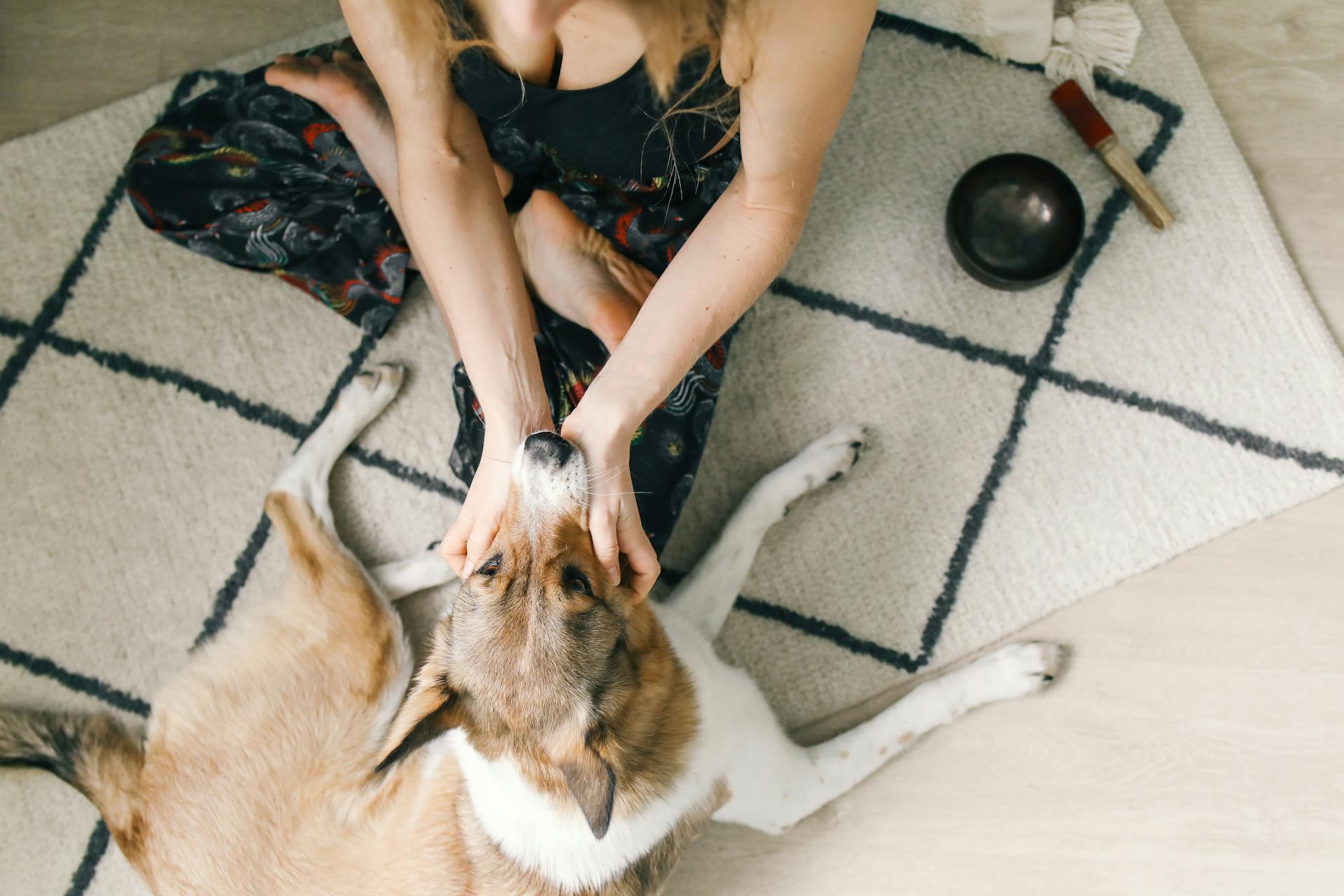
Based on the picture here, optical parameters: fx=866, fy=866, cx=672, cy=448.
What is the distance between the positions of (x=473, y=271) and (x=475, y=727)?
0.68 m

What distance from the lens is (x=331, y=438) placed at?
5.85ft

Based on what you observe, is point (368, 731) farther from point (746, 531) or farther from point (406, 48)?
point (406, 48)

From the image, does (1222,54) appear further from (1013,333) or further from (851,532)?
(851,532)

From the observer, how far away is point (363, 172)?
161cm

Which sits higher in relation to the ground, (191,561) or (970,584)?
(191,561)

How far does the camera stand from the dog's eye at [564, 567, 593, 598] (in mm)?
1226

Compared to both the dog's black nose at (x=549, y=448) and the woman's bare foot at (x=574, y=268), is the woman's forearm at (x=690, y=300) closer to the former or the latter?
the dog's black nose at (x=549, y=448)

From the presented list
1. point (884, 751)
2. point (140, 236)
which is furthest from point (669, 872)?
point (140, 236)

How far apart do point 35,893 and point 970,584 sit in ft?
6.56

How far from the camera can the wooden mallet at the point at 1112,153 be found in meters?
1.76

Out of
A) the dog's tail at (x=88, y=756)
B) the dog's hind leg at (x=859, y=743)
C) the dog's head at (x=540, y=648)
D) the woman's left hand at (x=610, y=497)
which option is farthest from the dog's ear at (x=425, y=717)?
the dog's tail at (x=88, y=756)

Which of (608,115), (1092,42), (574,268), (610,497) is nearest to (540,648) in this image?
(610,497)

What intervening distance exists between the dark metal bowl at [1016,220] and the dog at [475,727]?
1.45 feet

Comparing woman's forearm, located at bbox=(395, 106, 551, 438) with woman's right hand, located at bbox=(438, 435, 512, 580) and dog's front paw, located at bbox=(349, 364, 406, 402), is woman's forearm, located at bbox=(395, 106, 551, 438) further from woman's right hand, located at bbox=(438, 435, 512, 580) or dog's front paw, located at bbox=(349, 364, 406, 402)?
dog's front paw, located at bbox=(349, 364, 406, 402)
